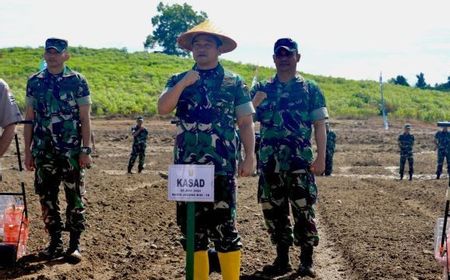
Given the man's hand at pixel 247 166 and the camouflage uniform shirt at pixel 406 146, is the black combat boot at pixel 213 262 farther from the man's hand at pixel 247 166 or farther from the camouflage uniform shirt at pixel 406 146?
the camouflage uniform shirt at pixel 406 146

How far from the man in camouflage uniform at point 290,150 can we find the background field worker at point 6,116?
2.18 m

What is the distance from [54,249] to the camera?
21.7 ft

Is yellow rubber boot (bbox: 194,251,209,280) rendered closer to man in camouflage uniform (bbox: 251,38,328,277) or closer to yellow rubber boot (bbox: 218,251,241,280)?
yellow rubber boot (bbox: 218,251,241,280)

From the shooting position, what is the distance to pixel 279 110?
6387 millimetres

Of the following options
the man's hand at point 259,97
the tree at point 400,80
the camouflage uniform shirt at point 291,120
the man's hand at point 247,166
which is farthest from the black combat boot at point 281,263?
the tree at point 400,80

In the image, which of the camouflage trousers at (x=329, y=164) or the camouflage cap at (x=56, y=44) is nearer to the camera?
the camouflage cap at (x=56, y=44)

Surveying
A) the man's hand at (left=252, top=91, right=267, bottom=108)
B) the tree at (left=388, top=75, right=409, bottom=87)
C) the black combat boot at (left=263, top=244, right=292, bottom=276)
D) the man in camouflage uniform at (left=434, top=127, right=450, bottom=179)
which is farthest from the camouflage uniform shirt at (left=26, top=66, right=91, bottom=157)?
the tree at (left=388, top=75, right=409, bottom=87)

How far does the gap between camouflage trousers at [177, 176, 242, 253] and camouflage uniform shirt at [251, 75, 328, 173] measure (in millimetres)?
1348

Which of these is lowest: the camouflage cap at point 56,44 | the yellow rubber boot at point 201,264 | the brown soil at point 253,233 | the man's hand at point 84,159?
the brown soil at point 253,233

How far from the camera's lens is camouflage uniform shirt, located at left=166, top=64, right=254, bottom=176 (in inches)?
198

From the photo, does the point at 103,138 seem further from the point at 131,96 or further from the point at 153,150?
the point at 131,96

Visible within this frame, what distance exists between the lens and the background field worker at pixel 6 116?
5.30 metres

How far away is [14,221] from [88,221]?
2.57 metres

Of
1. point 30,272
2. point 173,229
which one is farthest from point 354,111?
point 30,272
